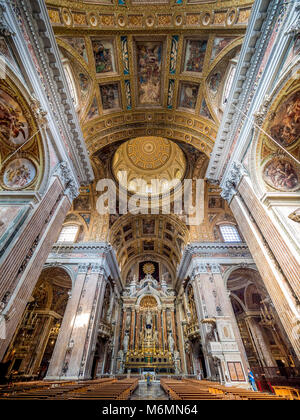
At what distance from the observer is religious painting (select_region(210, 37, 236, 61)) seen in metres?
9.34

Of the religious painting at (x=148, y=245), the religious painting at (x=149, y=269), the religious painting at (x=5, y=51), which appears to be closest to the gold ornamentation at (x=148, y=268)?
the religious painting at (x=149, y=269)

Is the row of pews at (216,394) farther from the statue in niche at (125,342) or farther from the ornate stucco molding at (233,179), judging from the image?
the statue in niche at (125,342)

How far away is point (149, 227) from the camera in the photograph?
23531 mm

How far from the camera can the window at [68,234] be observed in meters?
17.7

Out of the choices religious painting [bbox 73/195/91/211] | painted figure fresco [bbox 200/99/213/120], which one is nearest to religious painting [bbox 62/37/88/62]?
painted figure fresco [bbox 200/99/213/120]

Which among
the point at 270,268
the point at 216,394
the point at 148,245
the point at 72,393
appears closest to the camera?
the point at 72,393

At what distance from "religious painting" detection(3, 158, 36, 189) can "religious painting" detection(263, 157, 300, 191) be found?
1053cm

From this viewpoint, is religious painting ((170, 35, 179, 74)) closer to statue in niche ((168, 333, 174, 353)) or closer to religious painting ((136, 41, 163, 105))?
religious painting ((136, 41, 163, 105))

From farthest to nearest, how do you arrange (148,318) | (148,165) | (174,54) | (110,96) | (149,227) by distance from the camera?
1. (149,227)
2. (148,318)
3. (148,165)
4. (110,96)
5. (174,54)

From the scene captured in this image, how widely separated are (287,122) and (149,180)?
1516cm

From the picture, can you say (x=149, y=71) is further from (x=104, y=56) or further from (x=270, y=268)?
(x=270, y=268)

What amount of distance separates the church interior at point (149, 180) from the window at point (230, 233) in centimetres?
13

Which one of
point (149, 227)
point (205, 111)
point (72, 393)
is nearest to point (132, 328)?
point (149, 227)
